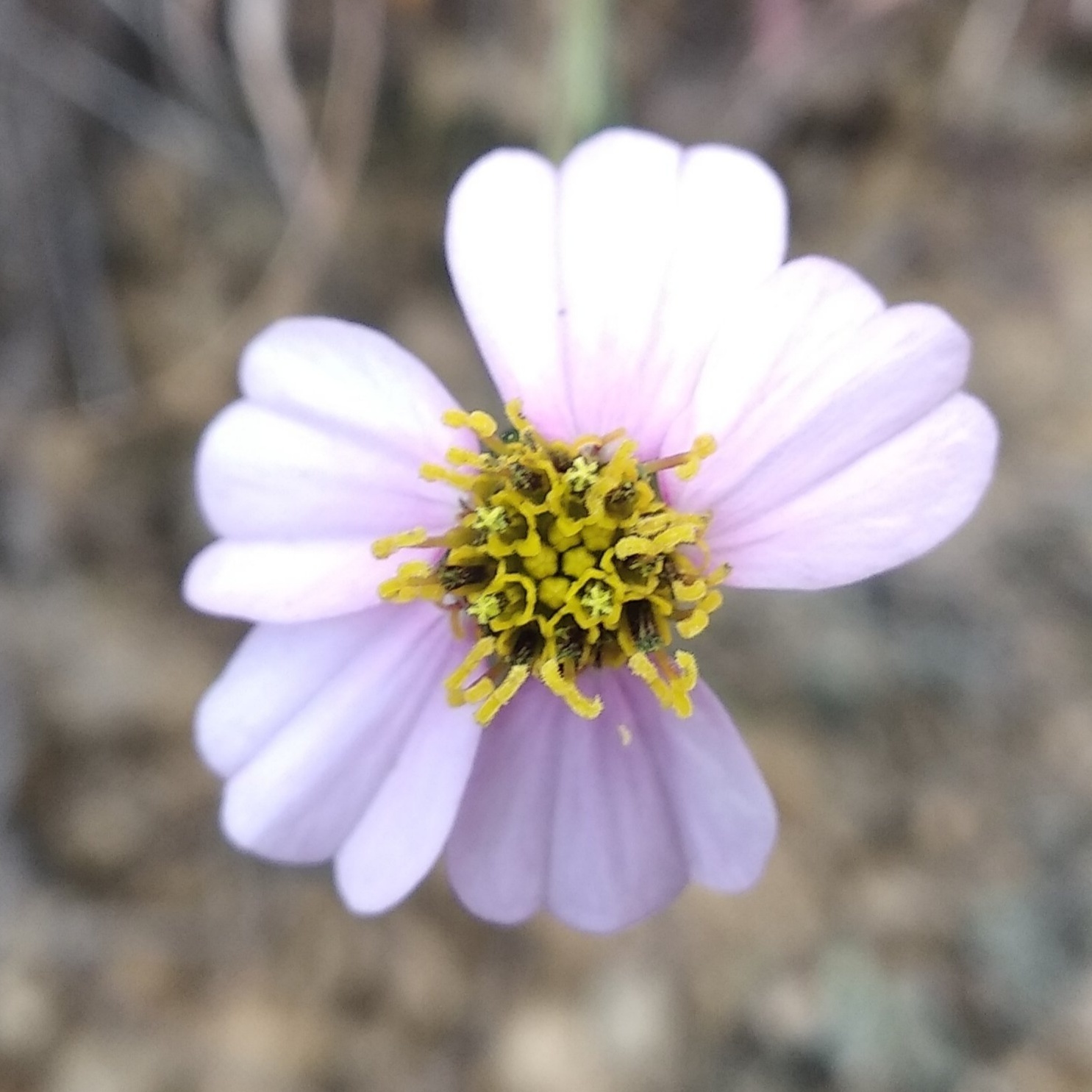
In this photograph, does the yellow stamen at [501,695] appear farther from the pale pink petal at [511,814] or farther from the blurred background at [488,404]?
the blurred background at [488,404]

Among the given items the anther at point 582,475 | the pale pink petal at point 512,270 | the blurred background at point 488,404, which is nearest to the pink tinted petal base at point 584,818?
the anther at point 582,475

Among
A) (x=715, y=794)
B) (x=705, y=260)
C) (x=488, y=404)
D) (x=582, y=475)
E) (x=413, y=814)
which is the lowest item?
(x=715, y=794)

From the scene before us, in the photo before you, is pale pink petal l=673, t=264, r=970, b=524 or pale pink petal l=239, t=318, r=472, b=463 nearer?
pale pink petal l=673, t=264, r=970, b=524

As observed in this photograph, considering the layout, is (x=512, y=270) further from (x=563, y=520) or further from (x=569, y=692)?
(x=569, y=692)

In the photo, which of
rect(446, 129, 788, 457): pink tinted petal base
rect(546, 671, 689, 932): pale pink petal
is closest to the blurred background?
rect(546, 671, 689, 932): pale pink petal

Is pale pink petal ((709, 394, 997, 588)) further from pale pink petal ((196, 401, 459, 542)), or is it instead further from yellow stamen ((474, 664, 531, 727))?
pale pink petal ((196, 401, 459, 542))

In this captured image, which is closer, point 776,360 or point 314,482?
point 776,360

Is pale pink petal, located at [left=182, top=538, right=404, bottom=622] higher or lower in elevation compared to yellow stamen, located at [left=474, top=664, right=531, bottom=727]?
higher

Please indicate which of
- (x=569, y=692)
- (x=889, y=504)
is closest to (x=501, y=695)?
(x=569, y=692)
